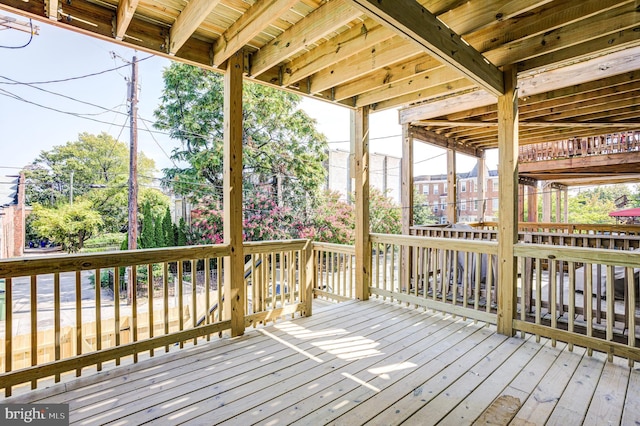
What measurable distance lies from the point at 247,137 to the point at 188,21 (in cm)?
791

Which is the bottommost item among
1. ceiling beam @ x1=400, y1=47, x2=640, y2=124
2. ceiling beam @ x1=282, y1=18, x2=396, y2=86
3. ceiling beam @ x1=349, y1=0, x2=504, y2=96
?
ceiling beam @ x1=349, y1=0, x2=504, y2=96

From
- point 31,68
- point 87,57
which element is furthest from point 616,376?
point 31,68

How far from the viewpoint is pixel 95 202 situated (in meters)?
12.8

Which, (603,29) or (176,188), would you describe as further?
(176,188)

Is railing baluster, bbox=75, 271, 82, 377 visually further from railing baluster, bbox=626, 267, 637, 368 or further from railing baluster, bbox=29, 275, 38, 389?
railing baluster, bbox=626, 267, 637, 368

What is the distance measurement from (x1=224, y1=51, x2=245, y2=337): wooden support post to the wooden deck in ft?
1.18

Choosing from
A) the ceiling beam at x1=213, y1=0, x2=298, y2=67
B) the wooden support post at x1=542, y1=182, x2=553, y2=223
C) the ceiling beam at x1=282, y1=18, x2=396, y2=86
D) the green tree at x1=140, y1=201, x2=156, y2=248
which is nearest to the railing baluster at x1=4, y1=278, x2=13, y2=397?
the ceiling beam at x1=213, y1=0, x2=298, y2=67

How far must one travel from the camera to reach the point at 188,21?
227 cm

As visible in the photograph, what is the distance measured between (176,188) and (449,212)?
8282mm

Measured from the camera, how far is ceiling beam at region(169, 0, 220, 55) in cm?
202

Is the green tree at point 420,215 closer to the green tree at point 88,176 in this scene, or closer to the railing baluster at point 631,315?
the railing baluster at point 631,315

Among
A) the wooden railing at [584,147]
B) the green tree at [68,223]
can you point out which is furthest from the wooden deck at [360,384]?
the green tree at [68,223]

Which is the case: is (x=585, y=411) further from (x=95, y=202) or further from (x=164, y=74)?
(x=95, y=202)

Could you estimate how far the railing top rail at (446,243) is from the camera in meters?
3.37
